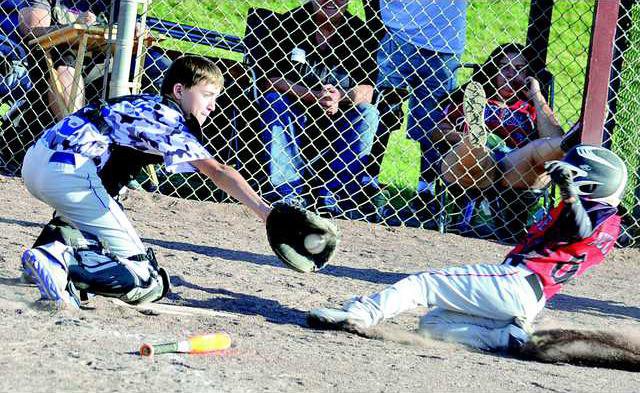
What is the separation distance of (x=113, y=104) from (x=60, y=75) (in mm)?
3034

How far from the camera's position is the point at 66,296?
4035 mm

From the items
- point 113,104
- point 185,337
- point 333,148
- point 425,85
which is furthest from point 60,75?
point 185,337

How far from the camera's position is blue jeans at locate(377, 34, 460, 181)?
23.7 ft

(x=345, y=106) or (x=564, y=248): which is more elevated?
(x=345, y=106)

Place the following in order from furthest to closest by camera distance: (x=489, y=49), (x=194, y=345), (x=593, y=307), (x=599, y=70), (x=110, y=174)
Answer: (x=489, y=49), (x=599, y=70), (x=593, y=307), (x=110, y=174), (x=194, y=345)

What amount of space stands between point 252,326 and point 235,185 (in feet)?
2.02

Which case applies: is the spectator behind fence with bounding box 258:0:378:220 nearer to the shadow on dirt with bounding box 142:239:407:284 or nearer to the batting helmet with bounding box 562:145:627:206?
the shadow on dirt with bounding box 142:239:407:284

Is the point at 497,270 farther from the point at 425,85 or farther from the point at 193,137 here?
the point at 425,85

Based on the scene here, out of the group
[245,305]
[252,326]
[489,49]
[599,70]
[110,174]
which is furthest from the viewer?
[489,49]

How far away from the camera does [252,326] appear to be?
4191 millimetres

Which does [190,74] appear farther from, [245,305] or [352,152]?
[352,152]

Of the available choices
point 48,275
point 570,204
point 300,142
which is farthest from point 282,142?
point 48,275

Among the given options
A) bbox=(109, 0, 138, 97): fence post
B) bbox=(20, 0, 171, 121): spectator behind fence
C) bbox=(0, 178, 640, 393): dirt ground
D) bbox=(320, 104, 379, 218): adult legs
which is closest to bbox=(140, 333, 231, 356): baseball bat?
bbox=(0, 178, 640, 393): dirt ground

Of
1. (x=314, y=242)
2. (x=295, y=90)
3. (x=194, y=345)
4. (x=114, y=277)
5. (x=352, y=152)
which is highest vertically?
(x=295, y=90)
